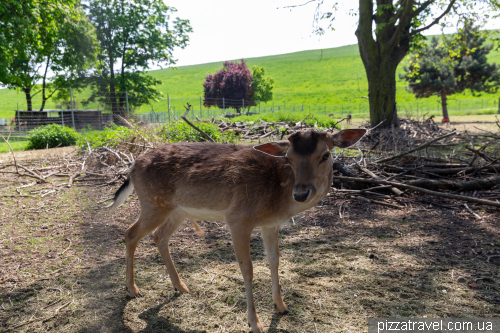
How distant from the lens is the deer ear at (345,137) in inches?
140

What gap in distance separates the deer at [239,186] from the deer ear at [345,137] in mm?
10

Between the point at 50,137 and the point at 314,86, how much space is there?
274 ft

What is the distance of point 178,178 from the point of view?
3.86m

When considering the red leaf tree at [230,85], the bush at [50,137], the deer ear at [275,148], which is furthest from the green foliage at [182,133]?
the red leaf tree at [230,85]

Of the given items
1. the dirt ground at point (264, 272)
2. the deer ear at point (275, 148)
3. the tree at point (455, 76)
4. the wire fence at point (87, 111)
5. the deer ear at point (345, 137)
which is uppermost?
the tree at point (455, 76)

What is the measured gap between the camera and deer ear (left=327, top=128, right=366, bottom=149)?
3.56 m

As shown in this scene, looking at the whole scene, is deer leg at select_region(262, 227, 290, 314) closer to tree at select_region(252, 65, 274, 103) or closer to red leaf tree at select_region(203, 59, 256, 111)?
red leaf tree at select_region(203, 59, 256, 111)

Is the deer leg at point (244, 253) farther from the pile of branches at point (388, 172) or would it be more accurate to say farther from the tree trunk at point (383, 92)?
the tree trunk at point (383, 92)

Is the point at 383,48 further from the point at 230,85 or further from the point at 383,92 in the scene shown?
the point at 230,85

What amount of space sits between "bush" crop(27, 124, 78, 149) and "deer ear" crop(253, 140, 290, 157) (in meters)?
14.9

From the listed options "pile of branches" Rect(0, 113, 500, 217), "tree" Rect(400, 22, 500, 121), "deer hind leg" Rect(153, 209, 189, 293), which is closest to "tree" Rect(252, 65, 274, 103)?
"tree" Rect(400, 22, 500, 121)

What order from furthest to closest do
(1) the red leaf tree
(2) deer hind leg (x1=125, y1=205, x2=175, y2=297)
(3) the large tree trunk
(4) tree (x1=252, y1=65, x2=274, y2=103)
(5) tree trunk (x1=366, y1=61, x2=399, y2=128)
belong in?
(4) tree (x1=252, y1=65, x2=274, y2=103) < (1) the red leaf tree < (5) tree trunk (x1=366, y1=61, x2=399, y2=128) < (3) the large tree trunk < (2) deer hind leg (x1=125, y1=205, x2=175, y2=297)

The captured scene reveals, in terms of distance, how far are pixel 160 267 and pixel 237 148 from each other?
6.38 feet

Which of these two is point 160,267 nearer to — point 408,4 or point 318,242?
point 318,242
